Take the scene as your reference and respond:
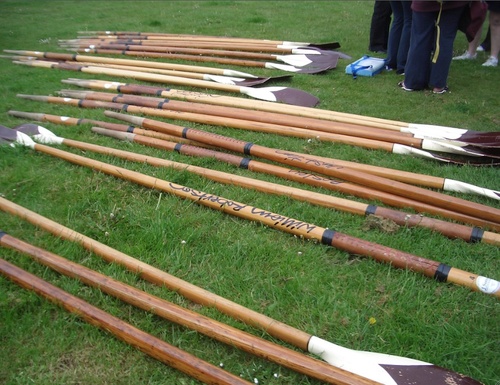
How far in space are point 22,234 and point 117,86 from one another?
2.96 m

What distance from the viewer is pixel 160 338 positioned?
2.28m

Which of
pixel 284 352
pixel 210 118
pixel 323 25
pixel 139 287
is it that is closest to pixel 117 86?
pixel 210 118

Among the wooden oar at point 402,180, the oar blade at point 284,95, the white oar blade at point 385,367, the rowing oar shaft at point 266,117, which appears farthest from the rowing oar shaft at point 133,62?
the white oar blade at point 385,367

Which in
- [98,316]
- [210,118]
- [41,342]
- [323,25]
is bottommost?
[41,342]

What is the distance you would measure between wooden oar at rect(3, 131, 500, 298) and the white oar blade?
0.62m

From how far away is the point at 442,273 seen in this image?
2459 mm

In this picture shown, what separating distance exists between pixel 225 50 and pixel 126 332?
558cm

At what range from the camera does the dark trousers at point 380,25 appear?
22.8ft

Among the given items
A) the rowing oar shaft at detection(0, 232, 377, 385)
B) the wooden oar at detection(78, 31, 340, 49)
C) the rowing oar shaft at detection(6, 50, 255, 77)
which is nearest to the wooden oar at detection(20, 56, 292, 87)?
the rowing oar shaft at detection(6, 50, 255, 77)

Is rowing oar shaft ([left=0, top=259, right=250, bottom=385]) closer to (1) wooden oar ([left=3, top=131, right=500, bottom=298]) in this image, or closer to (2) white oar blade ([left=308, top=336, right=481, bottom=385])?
(2) white oar blade ([left=308, top=336, right=481, bottom=385])

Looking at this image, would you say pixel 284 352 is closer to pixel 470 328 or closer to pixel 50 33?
pixel 470 328

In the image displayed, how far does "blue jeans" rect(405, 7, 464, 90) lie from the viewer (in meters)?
4.95

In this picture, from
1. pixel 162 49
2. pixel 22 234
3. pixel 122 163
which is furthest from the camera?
pixel 162 49

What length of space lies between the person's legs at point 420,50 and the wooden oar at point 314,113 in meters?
1.38
